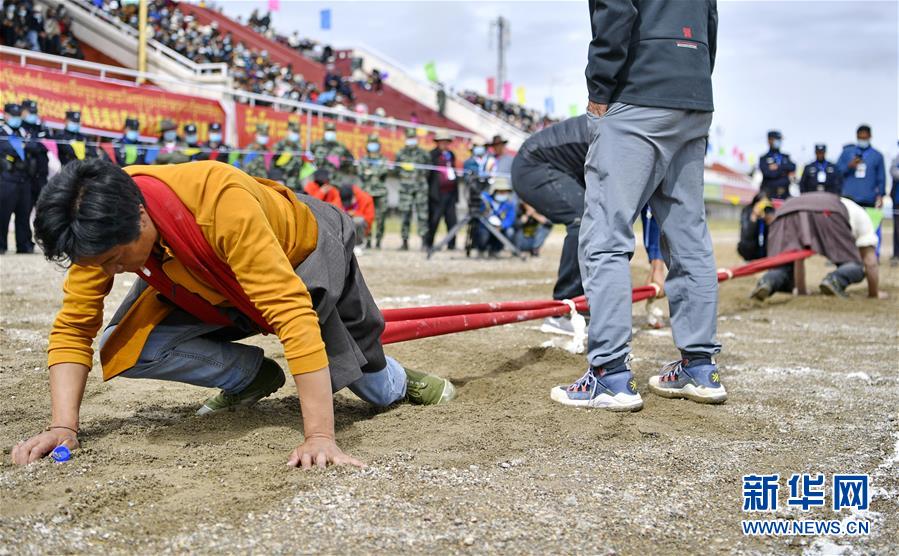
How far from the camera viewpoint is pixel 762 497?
7.75ft

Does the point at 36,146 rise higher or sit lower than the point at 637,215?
higher

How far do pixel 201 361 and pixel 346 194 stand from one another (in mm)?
9936

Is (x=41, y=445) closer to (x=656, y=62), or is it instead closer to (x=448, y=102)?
(x=656, y=62)

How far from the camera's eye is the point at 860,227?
7293 mm

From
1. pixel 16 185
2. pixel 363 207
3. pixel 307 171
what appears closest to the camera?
pixel 16 185

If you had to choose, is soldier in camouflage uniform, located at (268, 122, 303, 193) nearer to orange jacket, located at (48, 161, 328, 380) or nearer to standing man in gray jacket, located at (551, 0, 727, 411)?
standing man in gray jacket, located at (551, 0, 727, 411)

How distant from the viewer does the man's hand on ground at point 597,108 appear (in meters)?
3.29

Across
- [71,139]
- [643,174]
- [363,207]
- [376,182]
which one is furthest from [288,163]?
[643,174]

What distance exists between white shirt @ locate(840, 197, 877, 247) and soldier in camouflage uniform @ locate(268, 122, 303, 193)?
8.78 m

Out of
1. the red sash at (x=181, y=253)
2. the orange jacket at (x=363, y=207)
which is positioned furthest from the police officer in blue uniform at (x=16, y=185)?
the red sash at (x=181, y=253)

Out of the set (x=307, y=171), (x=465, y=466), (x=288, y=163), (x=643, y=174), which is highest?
(x=288, y=163)

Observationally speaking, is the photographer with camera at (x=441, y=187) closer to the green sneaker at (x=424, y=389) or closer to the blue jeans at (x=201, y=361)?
the green sneaker at (x=424, y=389)

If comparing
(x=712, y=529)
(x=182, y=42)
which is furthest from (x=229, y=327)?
(x=182, y=42)

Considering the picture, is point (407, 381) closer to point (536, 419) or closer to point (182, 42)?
point (536, 419)
